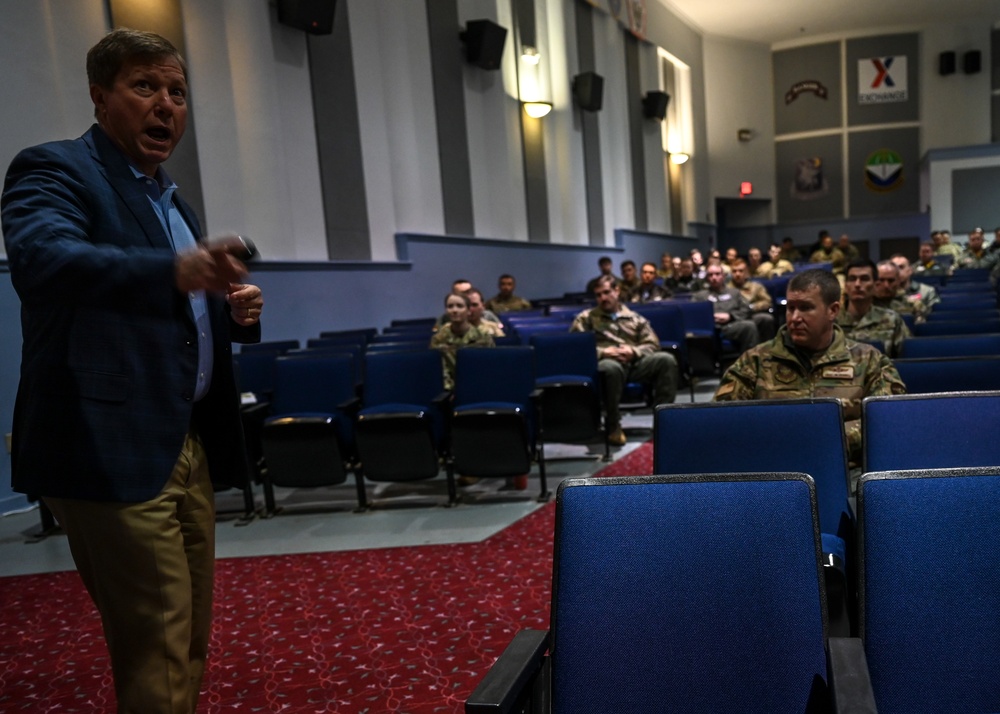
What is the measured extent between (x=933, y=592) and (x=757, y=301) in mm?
7257

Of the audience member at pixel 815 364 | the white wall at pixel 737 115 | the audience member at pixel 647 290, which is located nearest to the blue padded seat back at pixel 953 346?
the audience member at pixel 815 364

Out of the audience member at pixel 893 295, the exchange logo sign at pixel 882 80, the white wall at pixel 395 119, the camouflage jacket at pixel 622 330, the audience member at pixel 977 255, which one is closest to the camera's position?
the audience member at pixel 893 295

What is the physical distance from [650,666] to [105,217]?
1.22 metres

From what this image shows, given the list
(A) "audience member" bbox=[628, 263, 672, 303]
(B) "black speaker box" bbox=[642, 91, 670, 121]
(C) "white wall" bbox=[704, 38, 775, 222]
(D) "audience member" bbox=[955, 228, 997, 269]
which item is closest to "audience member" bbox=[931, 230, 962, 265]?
(D) "audience member" bbox=[955, 228, 997, 269]

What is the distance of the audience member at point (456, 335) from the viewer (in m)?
5.34

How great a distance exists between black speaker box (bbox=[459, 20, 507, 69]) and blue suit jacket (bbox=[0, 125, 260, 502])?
30.4 feet

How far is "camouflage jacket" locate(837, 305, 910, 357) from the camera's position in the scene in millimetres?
4199

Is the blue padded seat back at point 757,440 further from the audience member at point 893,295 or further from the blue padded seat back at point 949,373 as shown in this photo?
the audience member at point 893,295

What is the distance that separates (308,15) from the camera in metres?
7.36

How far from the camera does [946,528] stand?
1360 millimetres

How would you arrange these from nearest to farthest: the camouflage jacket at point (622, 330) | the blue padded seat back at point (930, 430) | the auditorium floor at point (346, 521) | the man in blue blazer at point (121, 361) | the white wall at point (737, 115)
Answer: the man in blue blazer at point (121, 361)
the blue padded seat back at point (930, 430)
the auditorium floor at point (346, 521)
the camouflage jacket at point (622, 330)
the white wall at point (737, 115)

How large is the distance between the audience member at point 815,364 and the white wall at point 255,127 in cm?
521

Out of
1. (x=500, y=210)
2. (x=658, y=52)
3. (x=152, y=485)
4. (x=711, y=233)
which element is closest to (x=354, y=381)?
(x=152, y=485)

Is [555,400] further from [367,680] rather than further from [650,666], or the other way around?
[650,666]
